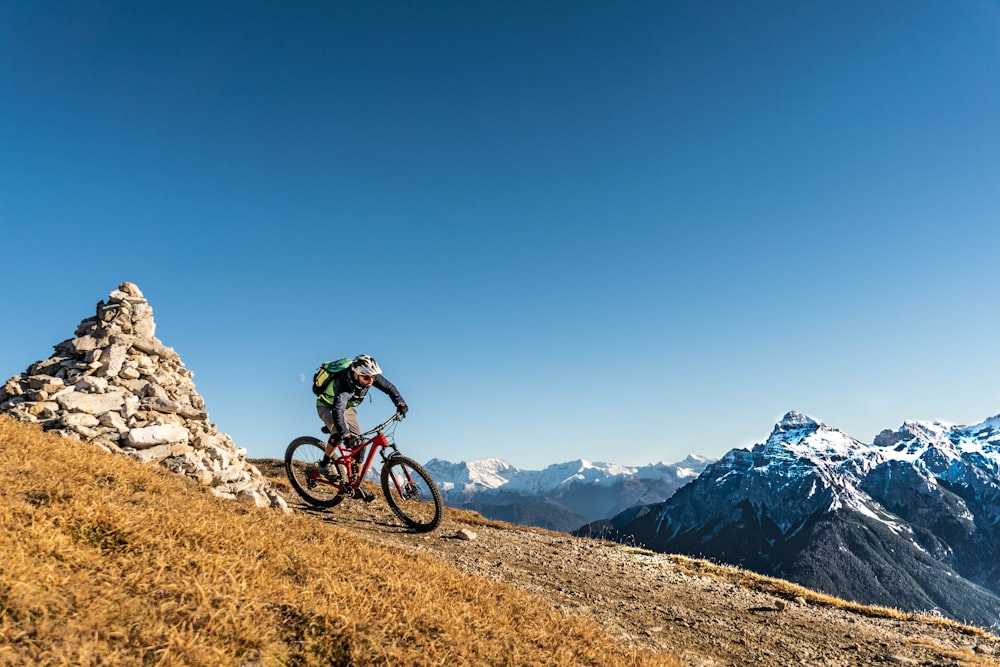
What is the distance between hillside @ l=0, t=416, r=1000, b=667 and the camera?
502 cm

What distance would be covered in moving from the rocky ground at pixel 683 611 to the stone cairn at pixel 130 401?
3.11 m

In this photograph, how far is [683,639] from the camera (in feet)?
30.2

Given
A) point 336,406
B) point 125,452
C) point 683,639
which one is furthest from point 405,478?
point 683,639

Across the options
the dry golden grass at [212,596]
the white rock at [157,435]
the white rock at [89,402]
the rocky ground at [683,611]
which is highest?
the white rock at [89,402]

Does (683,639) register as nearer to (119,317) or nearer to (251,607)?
(251,607)

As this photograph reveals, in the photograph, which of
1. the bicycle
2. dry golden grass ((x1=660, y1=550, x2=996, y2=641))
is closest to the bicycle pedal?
the bicycle

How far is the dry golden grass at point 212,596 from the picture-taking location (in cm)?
482

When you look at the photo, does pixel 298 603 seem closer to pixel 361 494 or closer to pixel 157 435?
pixel 361 494

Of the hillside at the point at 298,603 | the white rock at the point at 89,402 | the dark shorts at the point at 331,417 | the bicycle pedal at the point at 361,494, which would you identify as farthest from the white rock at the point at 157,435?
the bicycle pedal at the point at 361,494

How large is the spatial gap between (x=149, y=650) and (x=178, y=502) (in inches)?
187

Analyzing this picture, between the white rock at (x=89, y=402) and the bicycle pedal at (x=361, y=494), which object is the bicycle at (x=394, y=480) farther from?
the white rock at (x=89, y=402)

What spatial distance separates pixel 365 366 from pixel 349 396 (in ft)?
3.51

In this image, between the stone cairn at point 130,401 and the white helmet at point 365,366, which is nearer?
the stone cairn at point 130,401

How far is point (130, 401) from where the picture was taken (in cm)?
1439
